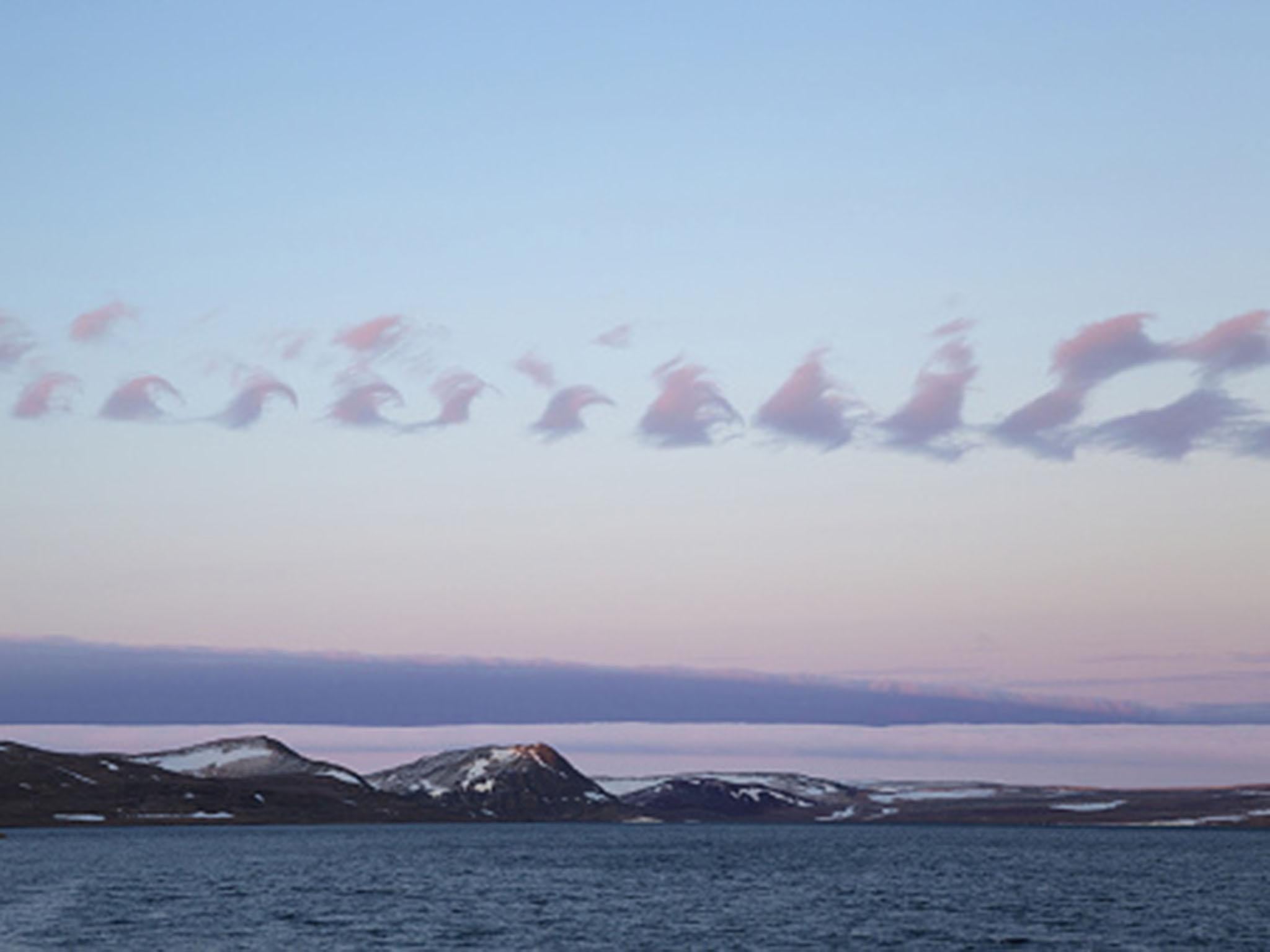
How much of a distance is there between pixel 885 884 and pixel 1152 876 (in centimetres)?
4909

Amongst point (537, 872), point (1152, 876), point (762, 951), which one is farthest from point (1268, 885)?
point (762, 951)

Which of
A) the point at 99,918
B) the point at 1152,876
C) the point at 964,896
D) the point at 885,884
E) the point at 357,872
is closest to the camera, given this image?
the point at 99,918

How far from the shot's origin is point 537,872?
191 m

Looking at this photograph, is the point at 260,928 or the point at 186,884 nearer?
the point at 260,928

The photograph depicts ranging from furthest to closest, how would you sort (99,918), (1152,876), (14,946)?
(1152,876) → (99,918) → (14,946)

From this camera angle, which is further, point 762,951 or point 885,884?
point 885,884

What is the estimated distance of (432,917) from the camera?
11094 cm

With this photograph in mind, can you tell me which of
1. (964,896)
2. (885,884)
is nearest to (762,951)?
(964,896)

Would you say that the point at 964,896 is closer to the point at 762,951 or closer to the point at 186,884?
the point at 762,951

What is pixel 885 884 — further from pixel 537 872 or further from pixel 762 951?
pixel 762 951

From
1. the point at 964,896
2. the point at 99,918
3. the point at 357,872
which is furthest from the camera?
the point at 357,872

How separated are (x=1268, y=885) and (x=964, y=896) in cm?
5456

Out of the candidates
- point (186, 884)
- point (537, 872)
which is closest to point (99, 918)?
point (186, 884)

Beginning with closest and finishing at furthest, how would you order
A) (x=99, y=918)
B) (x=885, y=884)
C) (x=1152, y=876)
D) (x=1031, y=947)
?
(x=1031, y=947) < (x=99, y=918) < (x=885, y=884) < (x=1152, y=876)
